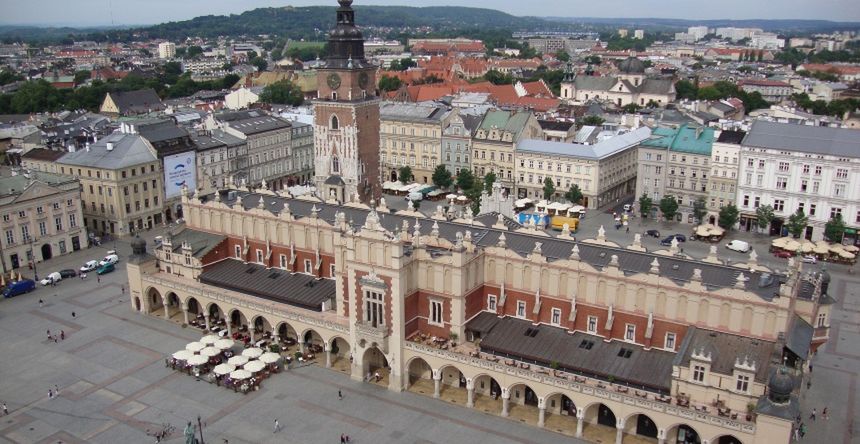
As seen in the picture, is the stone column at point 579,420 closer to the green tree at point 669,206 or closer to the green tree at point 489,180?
the green tree at point 669,206

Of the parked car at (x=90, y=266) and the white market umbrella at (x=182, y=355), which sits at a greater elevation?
the white market umbrella at (x=182, y=355)

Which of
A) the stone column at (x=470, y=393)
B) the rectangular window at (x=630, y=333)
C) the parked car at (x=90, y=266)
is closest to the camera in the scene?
the rectangular window at (x=630, y=333)

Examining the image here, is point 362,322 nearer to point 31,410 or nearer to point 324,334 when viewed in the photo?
point 324,334

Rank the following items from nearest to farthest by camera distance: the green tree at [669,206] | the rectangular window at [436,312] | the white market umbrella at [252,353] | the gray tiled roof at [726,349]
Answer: the gray tiled roof at [726,349] → the rectangular window at [436,312] → the white market umbrella at [252,353] → the green tree at [669,206]

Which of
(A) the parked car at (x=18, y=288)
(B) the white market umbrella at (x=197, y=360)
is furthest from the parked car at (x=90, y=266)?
(B) the white market umbrella at (x=197, y=360)

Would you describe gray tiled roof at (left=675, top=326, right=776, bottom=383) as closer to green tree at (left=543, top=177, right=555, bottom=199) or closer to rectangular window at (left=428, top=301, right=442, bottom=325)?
rectangular window at (left=428, top=301, right=442, bottom=325)

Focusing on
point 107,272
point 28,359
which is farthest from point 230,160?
point 28,359
